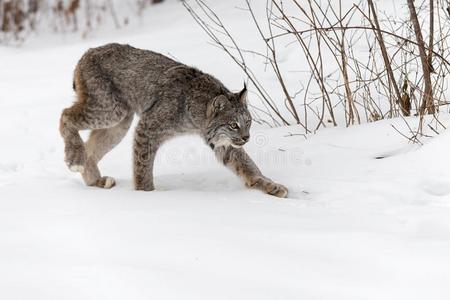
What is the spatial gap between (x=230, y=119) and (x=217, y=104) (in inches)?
5.6

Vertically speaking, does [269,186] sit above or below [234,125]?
below

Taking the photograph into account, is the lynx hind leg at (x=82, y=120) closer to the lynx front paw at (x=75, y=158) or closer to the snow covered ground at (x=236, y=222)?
the lynx front paw at (x=75, y=158)

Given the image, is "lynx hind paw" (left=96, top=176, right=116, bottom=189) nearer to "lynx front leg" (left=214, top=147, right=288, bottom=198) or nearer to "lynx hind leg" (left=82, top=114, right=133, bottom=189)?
"lynx hind leg" (left=82, top=114, right=133, bottom=189)

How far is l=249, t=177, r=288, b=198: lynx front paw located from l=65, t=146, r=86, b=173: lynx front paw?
1.28 metres

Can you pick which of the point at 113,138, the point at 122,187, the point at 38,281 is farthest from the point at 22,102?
the point at 38,281

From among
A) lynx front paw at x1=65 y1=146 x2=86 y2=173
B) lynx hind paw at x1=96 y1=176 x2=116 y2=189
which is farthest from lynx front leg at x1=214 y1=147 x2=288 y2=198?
lynx front paw at x1=65 y1=146 x2=86 y2=173

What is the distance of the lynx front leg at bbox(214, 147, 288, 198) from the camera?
4.66 m

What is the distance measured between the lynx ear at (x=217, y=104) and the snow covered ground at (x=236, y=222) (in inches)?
22.0

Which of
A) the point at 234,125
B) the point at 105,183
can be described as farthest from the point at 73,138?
the point at 234,125

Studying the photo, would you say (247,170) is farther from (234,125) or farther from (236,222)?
(236,222)

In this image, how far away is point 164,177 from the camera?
534 cm

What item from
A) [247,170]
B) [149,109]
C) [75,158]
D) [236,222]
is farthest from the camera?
[75,158]

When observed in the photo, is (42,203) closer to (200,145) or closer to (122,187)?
(122,187)

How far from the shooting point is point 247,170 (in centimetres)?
491
